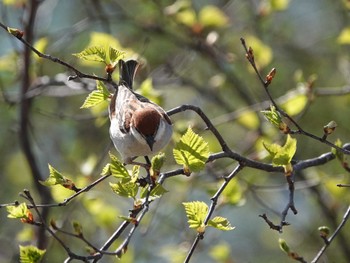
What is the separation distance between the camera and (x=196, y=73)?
10.2 meters

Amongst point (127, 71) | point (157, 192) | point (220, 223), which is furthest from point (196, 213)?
point (127, 71)

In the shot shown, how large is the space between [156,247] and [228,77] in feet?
8.27

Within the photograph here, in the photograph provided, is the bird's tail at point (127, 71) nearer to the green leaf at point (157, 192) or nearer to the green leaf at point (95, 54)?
the green leaf at point (95, 54)

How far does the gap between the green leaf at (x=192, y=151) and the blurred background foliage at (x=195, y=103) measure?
4.37 feet

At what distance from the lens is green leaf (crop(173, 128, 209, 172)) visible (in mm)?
3627

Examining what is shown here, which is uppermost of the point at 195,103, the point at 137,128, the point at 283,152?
the point at 195,103

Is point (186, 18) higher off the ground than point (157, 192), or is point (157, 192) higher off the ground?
point (186, 18)

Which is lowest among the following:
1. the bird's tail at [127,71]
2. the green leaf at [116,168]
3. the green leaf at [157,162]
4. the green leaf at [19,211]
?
the green leaf at [19,211]

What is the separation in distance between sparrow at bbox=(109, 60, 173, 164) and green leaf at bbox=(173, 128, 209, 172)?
0.74 m

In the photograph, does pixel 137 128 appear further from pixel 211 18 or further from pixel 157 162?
pixel 211 18

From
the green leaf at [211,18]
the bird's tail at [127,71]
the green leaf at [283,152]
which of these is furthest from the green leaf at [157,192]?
the green leaf at [211,18]

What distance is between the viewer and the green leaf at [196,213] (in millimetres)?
3689

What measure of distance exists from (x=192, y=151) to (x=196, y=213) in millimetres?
356

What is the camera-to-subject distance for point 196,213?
3.71m
